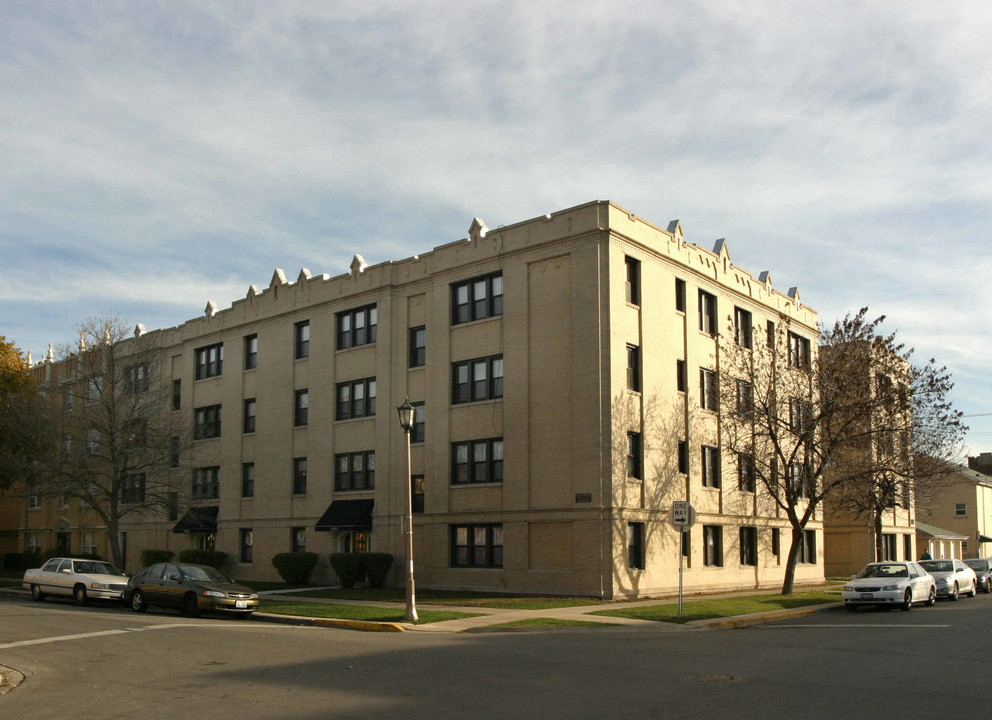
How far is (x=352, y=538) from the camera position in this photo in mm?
37688

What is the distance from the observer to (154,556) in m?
44.4

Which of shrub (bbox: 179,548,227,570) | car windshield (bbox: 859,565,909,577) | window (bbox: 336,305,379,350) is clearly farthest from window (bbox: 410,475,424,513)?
car windshield (bbox: 859,565,909,577)

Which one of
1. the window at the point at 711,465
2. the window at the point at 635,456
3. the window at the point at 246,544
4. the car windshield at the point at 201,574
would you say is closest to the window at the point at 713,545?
the window at the point at 711,465

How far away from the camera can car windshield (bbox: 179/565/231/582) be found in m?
25.2

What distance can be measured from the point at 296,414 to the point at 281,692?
29390 millimetres

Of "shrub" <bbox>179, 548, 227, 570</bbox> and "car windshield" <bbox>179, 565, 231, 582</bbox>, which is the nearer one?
"car windshield" <bbox>179, 565, 231, 582</bbox>

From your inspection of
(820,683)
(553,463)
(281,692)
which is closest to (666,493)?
(553,463)

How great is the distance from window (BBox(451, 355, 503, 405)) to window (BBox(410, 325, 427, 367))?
202 centimetres

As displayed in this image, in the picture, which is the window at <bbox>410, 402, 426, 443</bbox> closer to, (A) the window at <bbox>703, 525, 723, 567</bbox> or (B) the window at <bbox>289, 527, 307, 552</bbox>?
(B) the window at <bbox>289, 527, 307, 552</bbox>

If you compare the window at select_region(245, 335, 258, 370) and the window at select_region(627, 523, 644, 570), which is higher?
the window at select_region(245, 335, 258, 370)

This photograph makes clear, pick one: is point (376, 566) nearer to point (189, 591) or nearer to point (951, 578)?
point (189, 591)

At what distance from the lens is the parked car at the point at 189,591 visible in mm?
24383

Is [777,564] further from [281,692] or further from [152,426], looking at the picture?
[281,692]

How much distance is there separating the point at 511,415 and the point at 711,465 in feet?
29.8
